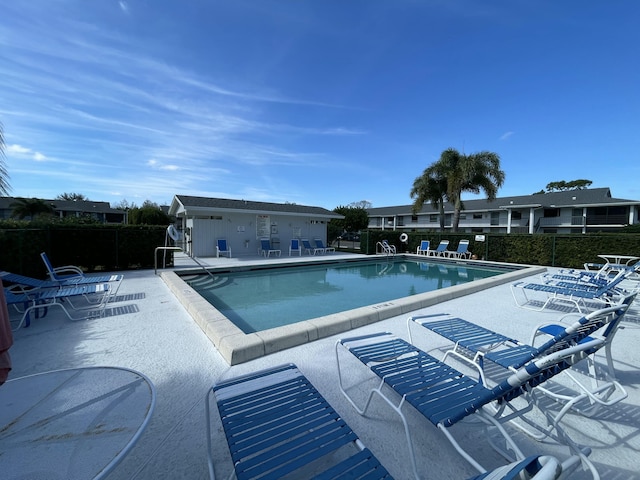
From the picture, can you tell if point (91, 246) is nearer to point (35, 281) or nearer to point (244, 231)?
point (35, 281)

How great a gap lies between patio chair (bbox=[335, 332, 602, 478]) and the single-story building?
13860 millimetres

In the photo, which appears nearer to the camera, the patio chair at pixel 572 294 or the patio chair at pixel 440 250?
the patio chair at pixel 572 294

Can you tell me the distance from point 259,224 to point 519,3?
14.5m

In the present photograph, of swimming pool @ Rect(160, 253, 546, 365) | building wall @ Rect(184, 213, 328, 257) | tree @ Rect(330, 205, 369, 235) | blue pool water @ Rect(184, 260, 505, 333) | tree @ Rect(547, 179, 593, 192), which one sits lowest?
blue pool water @ Rect(184, 260, 505, 333)

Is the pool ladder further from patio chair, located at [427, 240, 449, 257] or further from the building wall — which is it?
the building wall

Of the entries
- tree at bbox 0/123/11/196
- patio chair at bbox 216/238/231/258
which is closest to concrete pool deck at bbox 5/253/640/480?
tree at bbox 0/123/11/196


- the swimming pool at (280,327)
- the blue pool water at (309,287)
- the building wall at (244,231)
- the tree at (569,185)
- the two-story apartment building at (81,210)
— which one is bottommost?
the blue pool water at (309,287)

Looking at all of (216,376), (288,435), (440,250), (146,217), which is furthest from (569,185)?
(288,435)

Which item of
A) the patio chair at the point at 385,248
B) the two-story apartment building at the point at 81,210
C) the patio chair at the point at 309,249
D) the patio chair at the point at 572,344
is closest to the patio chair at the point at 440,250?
the patio chair at the point at 385,248

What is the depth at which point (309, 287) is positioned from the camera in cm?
920

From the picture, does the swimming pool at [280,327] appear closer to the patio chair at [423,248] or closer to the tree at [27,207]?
the patio chair at [423,248]

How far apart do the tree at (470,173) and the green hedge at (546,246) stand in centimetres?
526

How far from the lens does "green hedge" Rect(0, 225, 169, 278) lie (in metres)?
7.10

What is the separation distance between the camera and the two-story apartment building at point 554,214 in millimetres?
26562
